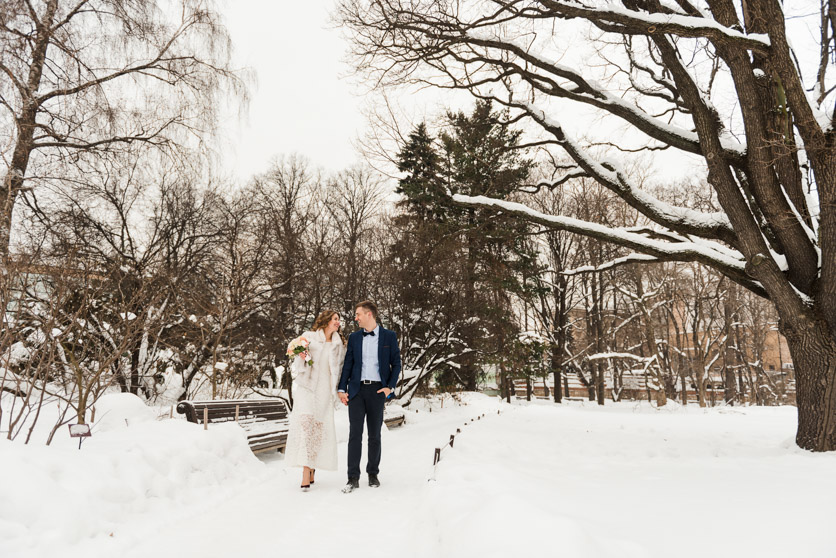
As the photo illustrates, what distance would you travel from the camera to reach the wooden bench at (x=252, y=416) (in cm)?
684

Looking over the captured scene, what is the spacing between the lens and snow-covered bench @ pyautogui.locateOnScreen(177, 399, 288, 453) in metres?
6.83

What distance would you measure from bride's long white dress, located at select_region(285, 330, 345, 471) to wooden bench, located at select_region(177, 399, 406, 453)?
155cm

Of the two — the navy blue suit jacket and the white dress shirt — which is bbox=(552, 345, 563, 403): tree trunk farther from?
the white dress shirt

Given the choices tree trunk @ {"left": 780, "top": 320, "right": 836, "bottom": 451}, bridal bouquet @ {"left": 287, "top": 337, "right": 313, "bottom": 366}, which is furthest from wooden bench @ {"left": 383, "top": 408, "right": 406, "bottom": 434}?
tree trunk @ {"left": 780, "top": 320, "right": 836, "bottom": 451}

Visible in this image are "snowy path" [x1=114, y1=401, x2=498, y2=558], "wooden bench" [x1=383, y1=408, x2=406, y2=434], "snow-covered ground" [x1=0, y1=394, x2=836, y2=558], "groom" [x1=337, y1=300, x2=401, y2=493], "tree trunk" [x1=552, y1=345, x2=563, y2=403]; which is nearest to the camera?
"snow-covered ground" [x1=0, y1=394, x2=836, y2=558]

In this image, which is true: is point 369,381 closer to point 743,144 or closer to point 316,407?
point 316,407

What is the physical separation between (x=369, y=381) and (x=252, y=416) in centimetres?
424

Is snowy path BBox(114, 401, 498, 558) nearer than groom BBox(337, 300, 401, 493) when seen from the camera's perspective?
Yes

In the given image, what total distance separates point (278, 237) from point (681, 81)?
17344mm

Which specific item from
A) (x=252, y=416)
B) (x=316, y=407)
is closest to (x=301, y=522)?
(x=316, y=407)

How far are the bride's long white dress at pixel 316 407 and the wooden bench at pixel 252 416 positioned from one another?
5.10ft

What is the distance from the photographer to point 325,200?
95.0 ft

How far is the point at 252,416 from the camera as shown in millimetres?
8461

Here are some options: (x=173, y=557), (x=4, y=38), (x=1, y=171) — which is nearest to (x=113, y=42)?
(x=4, y=38)
